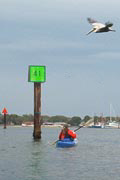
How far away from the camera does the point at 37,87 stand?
53406mm

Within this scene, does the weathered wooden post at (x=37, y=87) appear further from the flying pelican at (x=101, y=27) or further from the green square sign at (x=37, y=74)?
the flying pelican at (x=101, y=27)

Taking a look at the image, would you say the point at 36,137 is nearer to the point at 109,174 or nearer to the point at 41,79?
the point at 41,79

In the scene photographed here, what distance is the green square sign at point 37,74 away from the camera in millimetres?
54062

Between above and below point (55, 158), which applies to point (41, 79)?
above

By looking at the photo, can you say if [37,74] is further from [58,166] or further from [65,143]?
[58,166]

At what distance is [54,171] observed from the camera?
31.0 metres

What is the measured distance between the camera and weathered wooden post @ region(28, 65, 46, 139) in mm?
52750

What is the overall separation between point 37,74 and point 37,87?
1671mm

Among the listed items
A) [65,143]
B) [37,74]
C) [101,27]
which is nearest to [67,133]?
[65,143]

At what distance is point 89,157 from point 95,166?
6.13 meters

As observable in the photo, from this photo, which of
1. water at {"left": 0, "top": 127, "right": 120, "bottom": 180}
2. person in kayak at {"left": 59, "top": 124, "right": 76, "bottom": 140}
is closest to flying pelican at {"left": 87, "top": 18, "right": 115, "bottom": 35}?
water at {"left": 0, "top": 127, "right": 120, "bottom": 180}

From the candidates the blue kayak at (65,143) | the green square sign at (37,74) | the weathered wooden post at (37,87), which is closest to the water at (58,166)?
the blue kayak at (65,143)

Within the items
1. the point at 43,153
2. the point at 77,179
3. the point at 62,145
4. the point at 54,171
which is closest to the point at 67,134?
the point at 62,145

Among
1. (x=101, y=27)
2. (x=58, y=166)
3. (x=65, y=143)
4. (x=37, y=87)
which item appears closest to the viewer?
(x=101, y=27)
